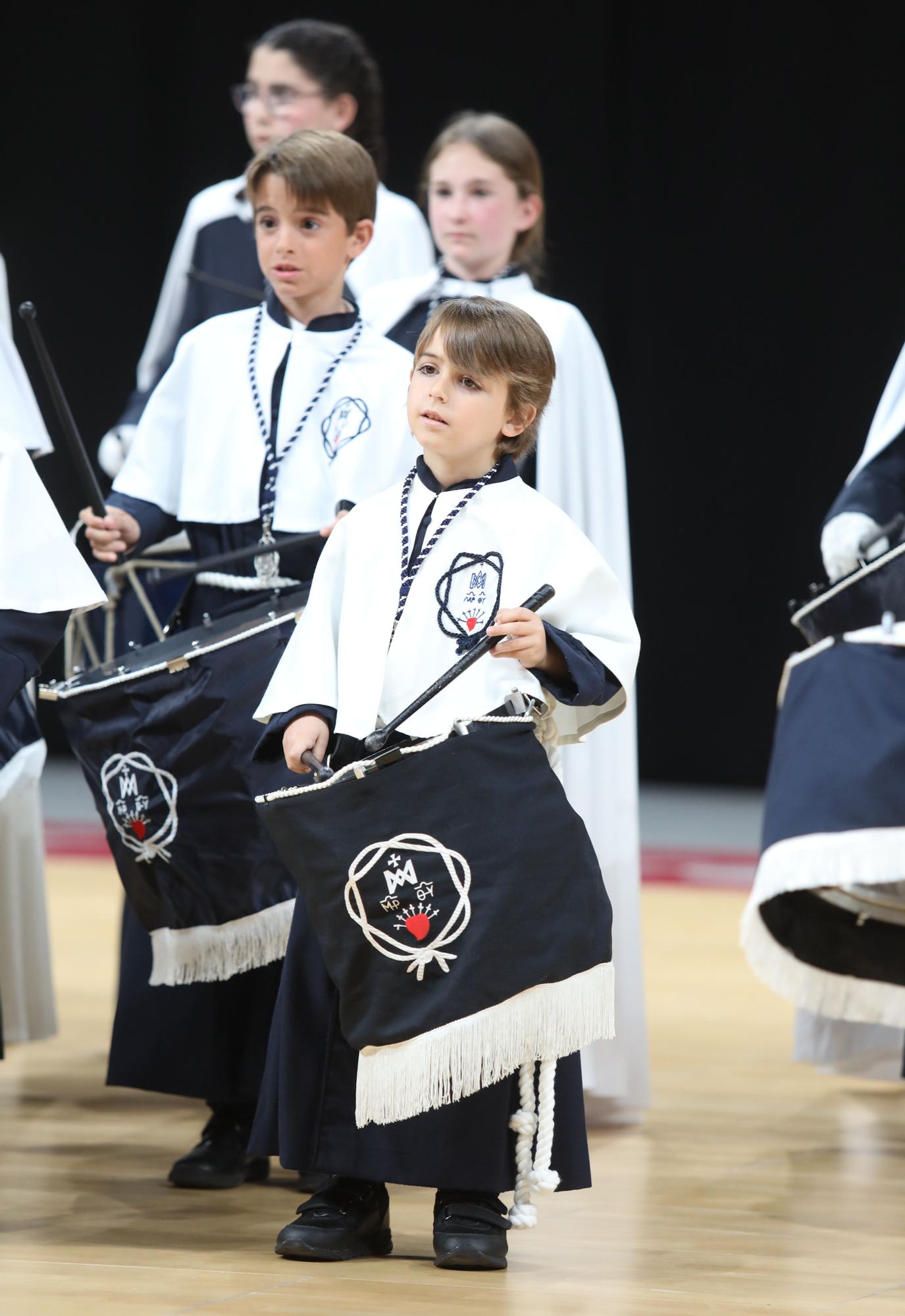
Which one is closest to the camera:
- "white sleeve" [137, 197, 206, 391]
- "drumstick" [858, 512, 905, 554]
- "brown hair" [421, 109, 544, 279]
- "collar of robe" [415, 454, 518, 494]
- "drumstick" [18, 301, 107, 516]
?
"collar of robe" [415, 454, 518, 494]

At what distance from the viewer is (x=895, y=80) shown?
7.05 m

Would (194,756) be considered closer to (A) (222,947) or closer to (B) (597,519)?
(A) (222,947)

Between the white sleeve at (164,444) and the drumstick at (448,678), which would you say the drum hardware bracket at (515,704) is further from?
the white sleeve at (164,444)

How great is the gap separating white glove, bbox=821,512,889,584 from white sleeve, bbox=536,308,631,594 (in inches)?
16.3

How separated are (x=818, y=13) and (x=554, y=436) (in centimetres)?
397

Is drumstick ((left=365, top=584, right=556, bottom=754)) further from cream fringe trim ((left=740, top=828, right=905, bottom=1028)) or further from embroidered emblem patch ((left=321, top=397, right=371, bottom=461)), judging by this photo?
cream fringe trim ((left=740, top=828, right=905, bottom=1028))

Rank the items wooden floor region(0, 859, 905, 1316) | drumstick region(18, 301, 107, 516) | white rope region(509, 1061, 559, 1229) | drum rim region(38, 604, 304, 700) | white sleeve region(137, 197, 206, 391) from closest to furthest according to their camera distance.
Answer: wooden floor region(0, 859, 905, 1316) → white rope region(509, 1061, 559, 1229) → drum rim region(38, 604, 304, 700) → drumstick region(18, 301, 107, 516) → white sleeve region(137, 197, 206, 391)

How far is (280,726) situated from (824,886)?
38.1 inches

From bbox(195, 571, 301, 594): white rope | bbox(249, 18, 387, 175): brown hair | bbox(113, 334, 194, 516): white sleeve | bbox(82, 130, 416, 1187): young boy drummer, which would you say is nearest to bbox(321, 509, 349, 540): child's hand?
bbox(82, 130, 416, 1187): young boy drummer

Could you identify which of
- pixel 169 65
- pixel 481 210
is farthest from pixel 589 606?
pixel 169 65

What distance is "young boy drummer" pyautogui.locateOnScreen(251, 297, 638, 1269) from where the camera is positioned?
2.66 metres

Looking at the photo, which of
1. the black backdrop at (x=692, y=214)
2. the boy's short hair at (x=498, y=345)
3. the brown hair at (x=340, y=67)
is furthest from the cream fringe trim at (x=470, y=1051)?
the black backdrop at (x=692, y=214)

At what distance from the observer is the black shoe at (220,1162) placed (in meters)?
3.18

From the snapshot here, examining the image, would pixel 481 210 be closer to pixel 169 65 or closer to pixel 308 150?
pixel 308 150
